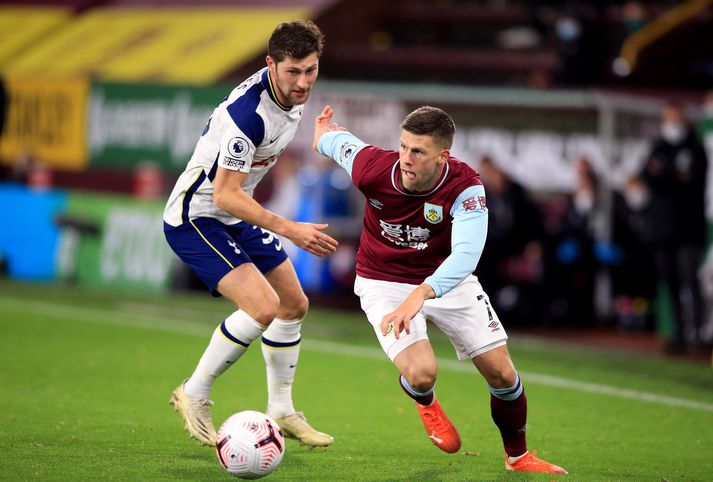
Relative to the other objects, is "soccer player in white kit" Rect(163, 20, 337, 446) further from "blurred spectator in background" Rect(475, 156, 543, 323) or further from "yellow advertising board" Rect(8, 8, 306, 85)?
"yellow advertising board" Rect(8, 8, 306, 85)

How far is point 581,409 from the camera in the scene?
917cm

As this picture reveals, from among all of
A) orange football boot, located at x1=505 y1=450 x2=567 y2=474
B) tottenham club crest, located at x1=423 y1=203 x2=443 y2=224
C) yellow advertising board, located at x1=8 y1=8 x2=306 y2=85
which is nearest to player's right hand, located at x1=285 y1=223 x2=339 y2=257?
tottenham club crest, located at x1=423 y1=203 x2=443 y2=224

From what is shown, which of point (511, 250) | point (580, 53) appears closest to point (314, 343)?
point (511, 250)

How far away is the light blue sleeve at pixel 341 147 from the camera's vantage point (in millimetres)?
7035

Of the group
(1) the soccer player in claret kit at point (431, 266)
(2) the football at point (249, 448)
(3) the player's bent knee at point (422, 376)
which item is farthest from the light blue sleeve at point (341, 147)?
(2) the football at point (249, 448)

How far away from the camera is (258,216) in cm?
674

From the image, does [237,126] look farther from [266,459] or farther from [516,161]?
[516,161]

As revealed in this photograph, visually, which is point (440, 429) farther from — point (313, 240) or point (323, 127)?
point (323, 127)

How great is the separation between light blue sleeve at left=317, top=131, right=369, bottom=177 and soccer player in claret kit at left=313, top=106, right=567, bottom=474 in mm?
12

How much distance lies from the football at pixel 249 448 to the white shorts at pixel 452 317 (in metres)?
0.85

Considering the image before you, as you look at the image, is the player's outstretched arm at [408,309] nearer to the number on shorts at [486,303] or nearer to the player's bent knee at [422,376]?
the player's bent knee at [422,376]

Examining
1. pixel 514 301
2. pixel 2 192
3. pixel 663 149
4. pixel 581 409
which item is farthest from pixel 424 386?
pixel 2 192

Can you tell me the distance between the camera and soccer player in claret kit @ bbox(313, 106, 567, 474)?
→ 6527 millimetres

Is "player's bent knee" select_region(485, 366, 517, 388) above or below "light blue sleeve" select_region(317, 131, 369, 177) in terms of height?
below
